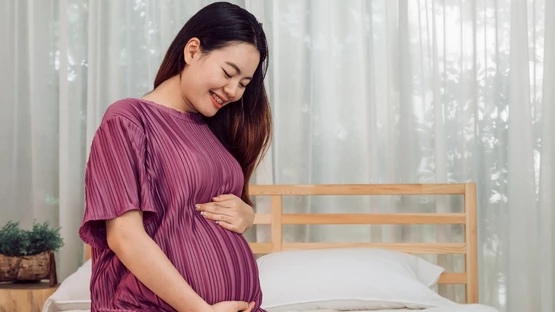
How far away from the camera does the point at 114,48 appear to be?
311 centimetres

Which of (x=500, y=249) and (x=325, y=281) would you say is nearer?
(x=325, y=281)

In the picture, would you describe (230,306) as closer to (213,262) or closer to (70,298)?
(213,262)

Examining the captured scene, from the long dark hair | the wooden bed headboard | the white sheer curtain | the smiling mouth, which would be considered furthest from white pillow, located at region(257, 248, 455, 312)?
the smiling mouth

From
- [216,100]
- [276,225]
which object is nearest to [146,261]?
[216,100]

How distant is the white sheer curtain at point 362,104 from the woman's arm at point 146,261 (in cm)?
184

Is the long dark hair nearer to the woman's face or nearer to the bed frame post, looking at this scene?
the woman's face

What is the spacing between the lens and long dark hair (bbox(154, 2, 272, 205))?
1284 mm

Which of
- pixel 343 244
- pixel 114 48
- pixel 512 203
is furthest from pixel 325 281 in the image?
pixel 114 48

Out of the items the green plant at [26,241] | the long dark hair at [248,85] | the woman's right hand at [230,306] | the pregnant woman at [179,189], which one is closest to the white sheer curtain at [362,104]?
the green plant at [26,241]

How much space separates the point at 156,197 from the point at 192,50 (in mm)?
278

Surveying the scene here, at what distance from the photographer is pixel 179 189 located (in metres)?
1.20

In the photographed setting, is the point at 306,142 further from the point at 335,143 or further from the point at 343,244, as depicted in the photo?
the point at 343,244

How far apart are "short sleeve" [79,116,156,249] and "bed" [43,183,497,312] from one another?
1290 millimetres

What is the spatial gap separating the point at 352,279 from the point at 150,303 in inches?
52.4
